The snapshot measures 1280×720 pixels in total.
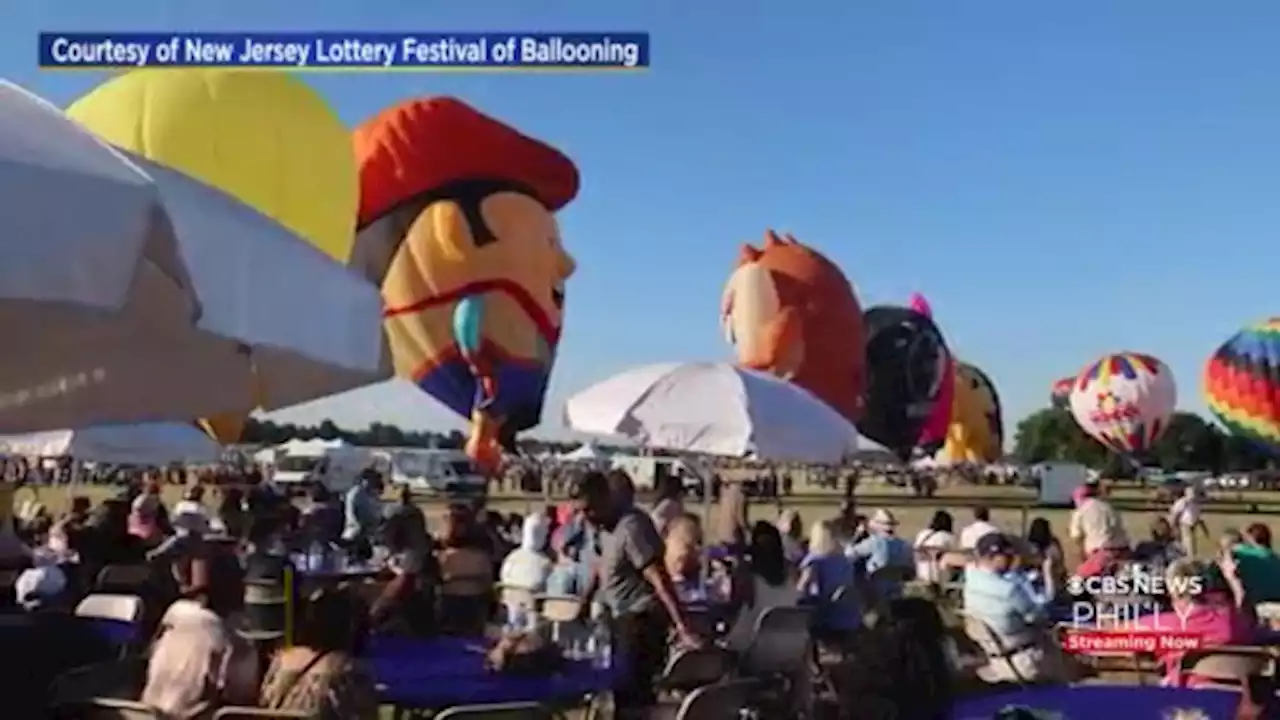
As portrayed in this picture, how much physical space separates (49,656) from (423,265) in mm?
24813

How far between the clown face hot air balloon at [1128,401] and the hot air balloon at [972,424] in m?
8.36

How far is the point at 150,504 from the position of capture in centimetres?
1288

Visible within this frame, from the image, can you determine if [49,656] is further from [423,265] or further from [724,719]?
[423,265]

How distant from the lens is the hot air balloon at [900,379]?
46.2 metres

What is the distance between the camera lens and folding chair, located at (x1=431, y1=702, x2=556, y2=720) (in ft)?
15.0

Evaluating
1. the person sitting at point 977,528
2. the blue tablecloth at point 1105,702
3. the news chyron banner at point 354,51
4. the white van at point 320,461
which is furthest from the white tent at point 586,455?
the blue tablecloth at point 1105,702

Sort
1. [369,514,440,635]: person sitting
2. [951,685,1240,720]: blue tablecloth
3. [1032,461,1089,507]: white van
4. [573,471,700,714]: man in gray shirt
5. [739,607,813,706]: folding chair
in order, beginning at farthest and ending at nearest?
[1032,461,1089,507]: white van → [369,514,440,635]: person sitting → [739,607,813,706]: folding chair → [573,471,700,714]: man in gray shirt → [951,685,1240,720]: blue tablecloth

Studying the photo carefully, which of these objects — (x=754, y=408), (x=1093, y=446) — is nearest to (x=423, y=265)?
(x=754, y=408)

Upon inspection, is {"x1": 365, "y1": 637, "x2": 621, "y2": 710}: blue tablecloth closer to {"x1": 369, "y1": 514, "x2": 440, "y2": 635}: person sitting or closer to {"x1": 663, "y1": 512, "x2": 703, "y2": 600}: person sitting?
{"x1": 369, "y1": 514, "x2": 440, "y2": 635}: person sitting

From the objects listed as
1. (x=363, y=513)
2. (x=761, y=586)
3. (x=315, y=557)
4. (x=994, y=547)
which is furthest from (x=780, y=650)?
(x=363, y=513)

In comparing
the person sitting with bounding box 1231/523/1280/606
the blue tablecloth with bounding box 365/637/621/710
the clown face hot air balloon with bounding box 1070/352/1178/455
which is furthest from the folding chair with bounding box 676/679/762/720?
the clown face hot air balloon with bounding box 1070/352/1178/455

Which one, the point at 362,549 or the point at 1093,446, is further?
the point at 1093,446

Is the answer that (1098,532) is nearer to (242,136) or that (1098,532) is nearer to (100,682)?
(242,136)

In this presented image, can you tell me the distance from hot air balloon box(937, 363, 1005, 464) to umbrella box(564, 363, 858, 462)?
159ft
